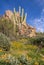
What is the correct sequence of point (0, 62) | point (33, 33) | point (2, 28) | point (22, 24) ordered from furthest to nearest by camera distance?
1. point (33, 33)
2. point (22, 24)
3. point (2, 28)
4. point (0, 62)

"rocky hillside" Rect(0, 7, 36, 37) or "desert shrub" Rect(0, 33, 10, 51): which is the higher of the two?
"rocky hillside" Rect(0, 7, 36, 37)

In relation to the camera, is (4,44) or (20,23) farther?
(20,23)

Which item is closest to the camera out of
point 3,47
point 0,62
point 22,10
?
point 0,62

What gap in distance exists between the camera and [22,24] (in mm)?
60781

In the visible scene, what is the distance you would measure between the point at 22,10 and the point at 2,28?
39.5ft

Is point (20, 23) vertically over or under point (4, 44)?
over

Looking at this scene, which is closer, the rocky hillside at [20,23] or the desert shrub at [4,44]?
the desert shrub at [4,44]

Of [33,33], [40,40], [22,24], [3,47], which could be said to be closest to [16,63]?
[3,47]

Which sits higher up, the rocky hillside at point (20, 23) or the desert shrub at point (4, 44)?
the rocky hillside at point (20, 23)

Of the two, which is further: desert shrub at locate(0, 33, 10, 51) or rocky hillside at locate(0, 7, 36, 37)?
rocky hillside at locate(0, 7, 36, 37)

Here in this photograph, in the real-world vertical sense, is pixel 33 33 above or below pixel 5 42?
above

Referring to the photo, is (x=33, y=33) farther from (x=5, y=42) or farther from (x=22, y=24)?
(x=5, y=42)

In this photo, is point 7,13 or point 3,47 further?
point 7,13

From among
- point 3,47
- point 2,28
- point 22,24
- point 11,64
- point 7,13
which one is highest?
point 7,13
